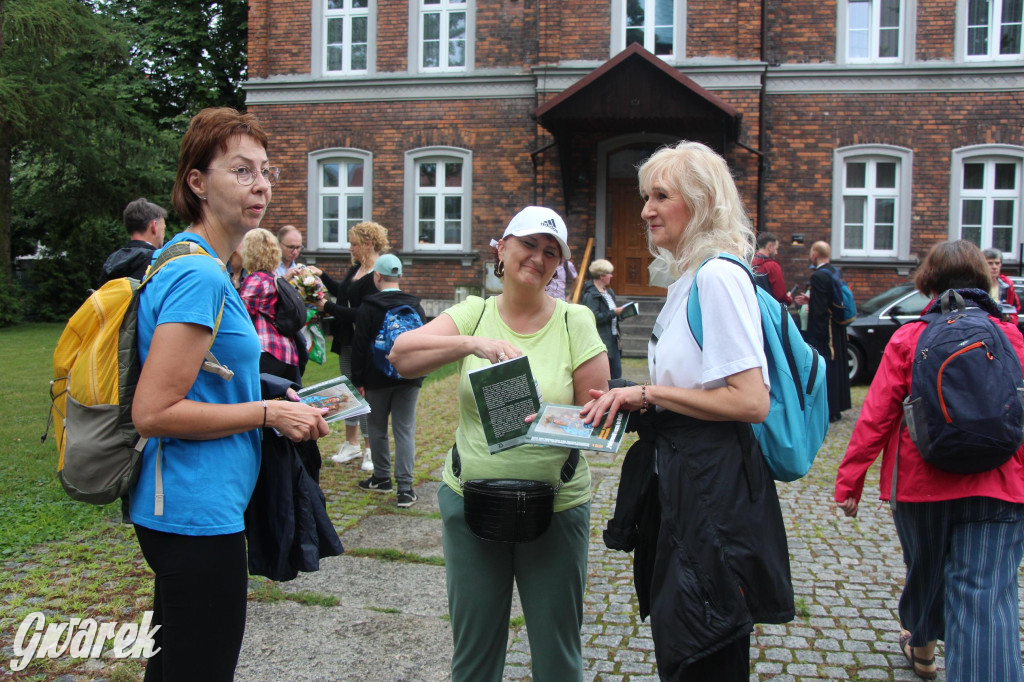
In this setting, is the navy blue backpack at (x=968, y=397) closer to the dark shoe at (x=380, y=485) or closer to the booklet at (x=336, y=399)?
the booklet at (x=336, y=399)

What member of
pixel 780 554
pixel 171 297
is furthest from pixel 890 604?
pixel 171 297

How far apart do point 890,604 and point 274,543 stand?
12.0 ft

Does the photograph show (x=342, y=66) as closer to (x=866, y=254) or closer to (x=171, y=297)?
(x=866, y=254)

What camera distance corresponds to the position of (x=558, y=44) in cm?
1739

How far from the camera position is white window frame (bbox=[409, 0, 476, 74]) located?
59.9 ft

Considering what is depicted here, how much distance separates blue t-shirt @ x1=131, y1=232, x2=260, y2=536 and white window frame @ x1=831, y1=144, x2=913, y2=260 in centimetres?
1673

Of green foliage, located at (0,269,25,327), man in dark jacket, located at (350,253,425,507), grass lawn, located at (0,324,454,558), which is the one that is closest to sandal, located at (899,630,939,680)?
man in dark jacket, located at (350,253,425,507)

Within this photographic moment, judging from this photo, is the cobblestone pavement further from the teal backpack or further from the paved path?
the teal backpack

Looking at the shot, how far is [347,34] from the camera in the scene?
18859 mm

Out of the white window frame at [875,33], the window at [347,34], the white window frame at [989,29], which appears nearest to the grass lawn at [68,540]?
the window at [347,34]

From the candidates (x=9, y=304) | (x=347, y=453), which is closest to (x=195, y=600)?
(x=347, y=453)

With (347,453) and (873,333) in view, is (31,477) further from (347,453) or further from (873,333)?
(873,333)

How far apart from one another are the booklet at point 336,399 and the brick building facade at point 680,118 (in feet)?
45.3

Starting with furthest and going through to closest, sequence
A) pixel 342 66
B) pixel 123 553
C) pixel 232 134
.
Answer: pixel 342 66 → pixel 123 553 → pixel 232 134
